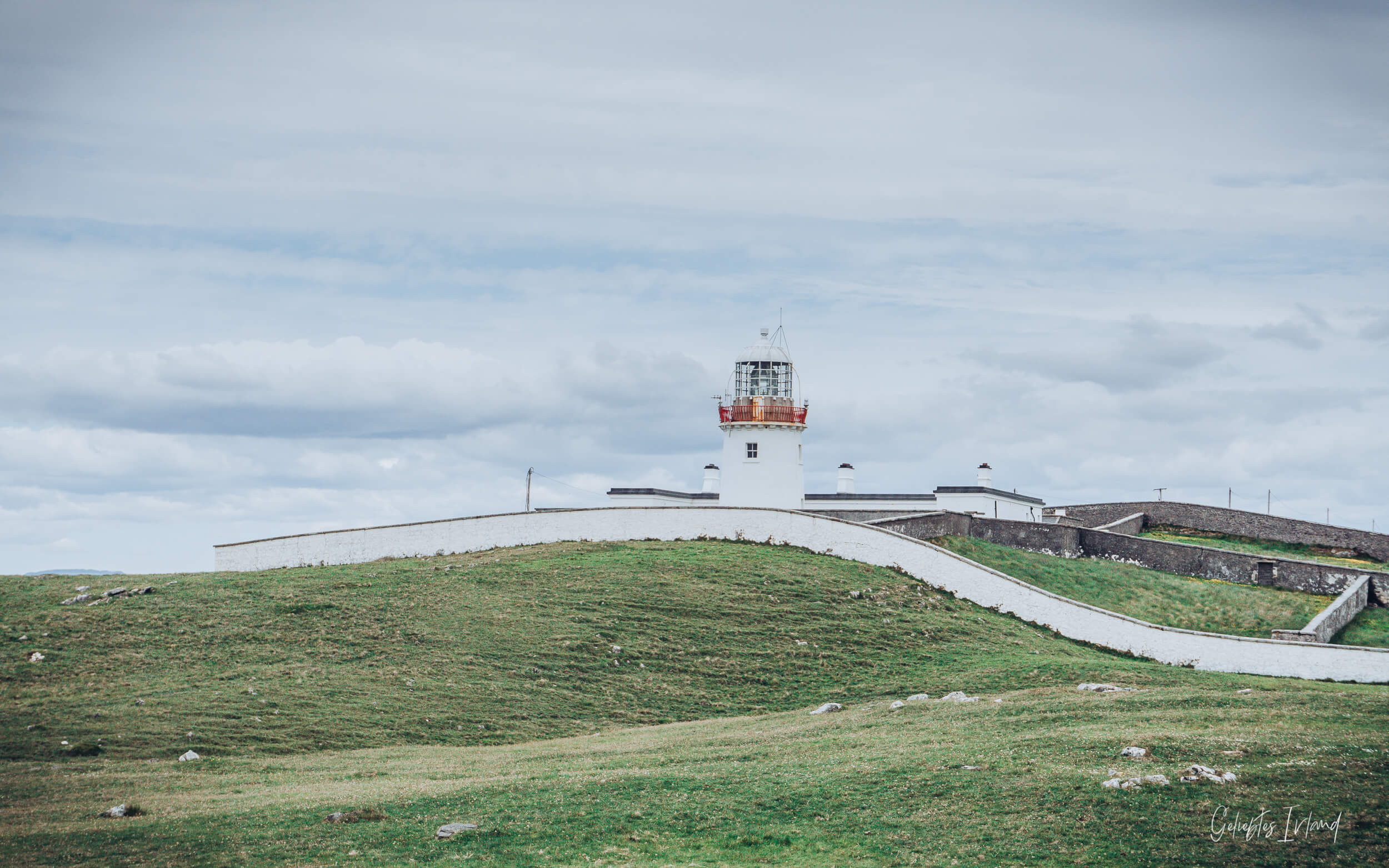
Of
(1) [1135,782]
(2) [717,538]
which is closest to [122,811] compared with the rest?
(1) [1135,782]

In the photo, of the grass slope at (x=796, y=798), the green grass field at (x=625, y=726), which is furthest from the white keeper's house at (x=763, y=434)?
the grass slope at (x=796, y=798)

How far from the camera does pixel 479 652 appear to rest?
2998 cm

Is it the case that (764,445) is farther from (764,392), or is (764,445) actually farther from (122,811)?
(122,811)

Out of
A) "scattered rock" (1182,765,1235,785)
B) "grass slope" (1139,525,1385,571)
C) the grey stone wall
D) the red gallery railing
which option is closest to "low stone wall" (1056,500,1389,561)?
"grass slope" (1139,525,1385,571)

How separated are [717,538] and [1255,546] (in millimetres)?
29522

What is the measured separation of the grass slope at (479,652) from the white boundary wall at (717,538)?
97cm

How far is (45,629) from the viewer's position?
95.4 feet

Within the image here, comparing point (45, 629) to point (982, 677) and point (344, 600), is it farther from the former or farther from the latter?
point (982, 677)

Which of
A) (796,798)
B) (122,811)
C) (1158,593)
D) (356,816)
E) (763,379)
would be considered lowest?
(122,811)

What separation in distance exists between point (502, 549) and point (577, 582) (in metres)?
6.65

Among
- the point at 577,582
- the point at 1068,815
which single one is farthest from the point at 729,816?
the point at 577,582

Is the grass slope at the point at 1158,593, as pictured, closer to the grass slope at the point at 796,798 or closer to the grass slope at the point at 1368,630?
the grass slope at the point at 1368,630

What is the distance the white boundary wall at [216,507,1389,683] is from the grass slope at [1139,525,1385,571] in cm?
1628

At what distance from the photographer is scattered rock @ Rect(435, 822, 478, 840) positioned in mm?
15633
